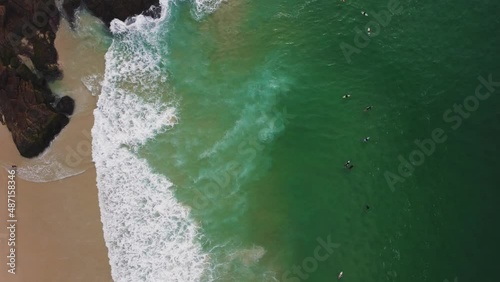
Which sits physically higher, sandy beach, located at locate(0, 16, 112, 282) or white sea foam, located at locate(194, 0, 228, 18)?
white sea foam, located at locate(194, 0, 228, 18)

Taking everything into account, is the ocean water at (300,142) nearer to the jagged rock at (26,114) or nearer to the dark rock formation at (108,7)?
the dark rock formation at (108,7)

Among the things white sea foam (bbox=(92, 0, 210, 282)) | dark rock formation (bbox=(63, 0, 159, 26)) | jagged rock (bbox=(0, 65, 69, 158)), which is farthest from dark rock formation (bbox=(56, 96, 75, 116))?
dark rock formation (bbox=(63, 0, 159, 26))

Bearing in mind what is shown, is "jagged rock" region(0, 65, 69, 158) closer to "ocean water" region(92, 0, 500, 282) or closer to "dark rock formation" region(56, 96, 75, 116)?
"dark rock formation" region(56, 96, 75, 116)

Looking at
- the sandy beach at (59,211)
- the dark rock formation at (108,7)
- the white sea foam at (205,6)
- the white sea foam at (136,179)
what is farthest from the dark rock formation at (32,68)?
the white sea foam at (205,6)

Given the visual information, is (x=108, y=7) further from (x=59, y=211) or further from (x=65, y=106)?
(x=59, y=211)

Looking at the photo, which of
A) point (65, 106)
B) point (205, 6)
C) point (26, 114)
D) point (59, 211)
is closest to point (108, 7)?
point (205, 6)
